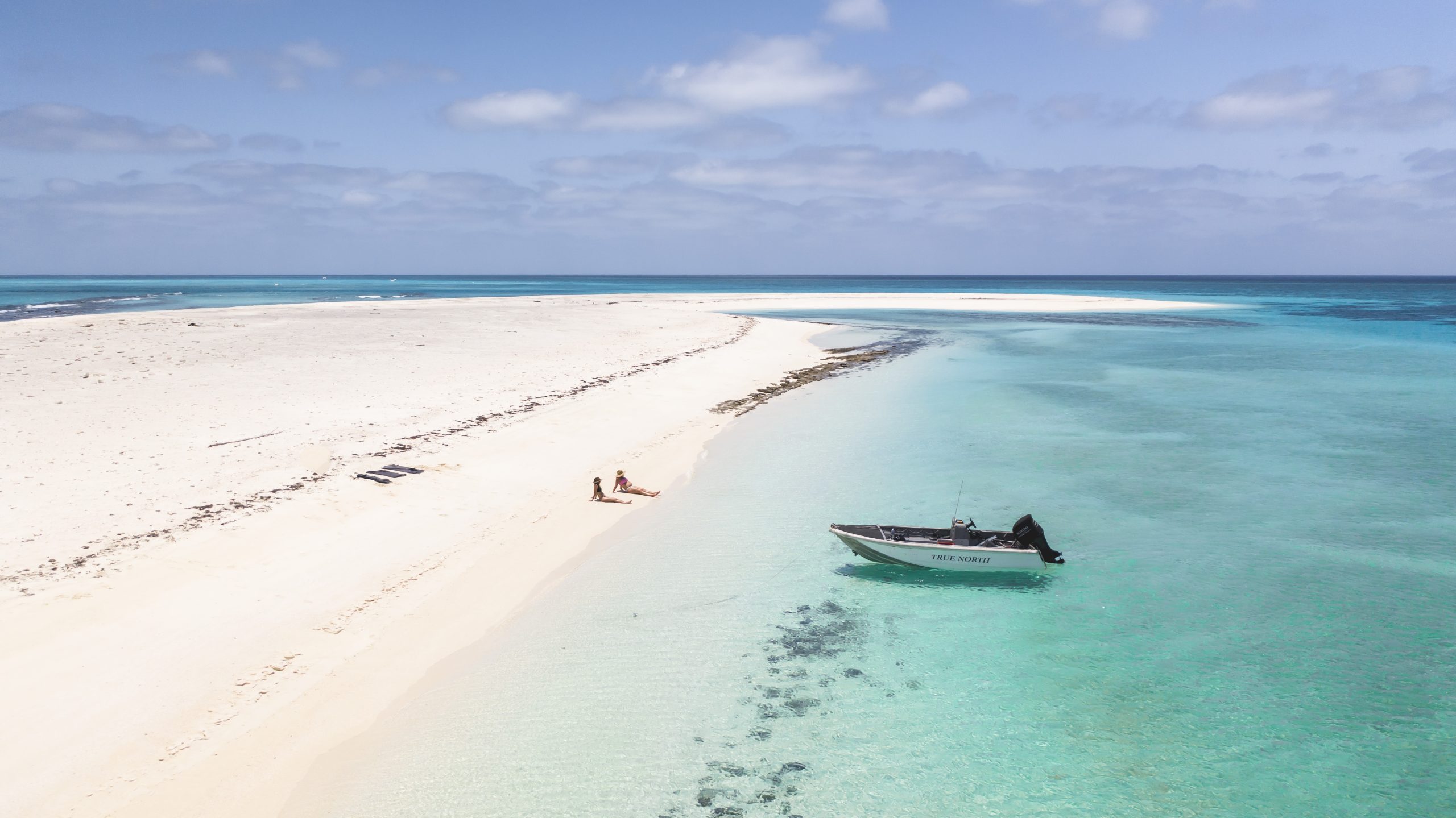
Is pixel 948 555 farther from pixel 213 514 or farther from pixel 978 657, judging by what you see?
pixel 213 514

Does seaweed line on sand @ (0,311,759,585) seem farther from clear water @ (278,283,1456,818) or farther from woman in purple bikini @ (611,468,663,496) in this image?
clear water @ (278,283,1456,818)

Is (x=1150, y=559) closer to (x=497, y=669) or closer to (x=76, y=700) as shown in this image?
(x=497, y=669)

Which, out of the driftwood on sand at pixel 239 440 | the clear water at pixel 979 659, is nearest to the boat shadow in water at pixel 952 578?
the clear water at pixel 979 659

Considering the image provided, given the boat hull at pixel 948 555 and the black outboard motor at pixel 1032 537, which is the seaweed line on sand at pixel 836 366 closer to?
the boat hull at pixel 948 555

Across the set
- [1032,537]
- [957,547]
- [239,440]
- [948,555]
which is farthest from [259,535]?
[1032,537]

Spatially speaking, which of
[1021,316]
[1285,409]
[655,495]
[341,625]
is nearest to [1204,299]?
[1021,316]

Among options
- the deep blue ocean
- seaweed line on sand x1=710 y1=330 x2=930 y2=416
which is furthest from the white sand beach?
seaweed line on sand x1=710 y1=330 x2=930 y2=416
